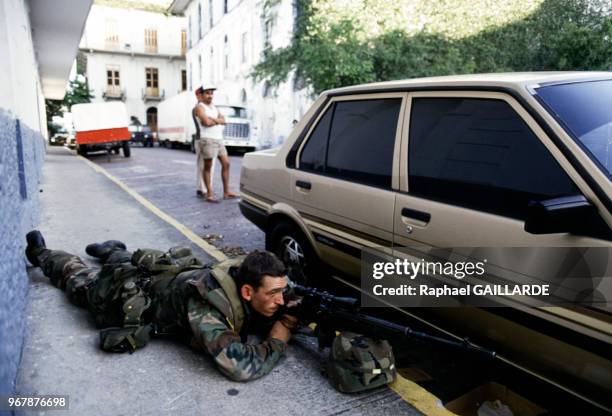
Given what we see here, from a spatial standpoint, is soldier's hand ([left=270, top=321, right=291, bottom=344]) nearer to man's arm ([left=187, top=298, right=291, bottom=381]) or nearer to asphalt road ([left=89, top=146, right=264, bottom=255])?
man's arm ([left=187, top=298, right=291, bottom=381])

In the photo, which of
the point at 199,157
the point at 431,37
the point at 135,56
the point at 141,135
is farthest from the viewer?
the point at 135,56

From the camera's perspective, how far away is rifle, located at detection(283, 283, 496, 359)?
211 cm

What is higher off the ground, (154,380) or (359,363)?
(359,363)

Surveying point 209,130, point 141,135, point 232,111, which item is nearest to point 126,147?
point 232,111

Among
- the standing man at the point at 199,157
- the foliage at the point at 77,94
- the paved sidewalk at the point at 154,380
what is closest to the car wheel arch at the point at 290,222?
the paved sidewalk at the point at 154,380

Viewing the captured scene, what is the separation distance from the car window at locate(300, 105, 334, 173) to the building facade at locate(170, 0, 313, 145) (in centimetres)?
1844

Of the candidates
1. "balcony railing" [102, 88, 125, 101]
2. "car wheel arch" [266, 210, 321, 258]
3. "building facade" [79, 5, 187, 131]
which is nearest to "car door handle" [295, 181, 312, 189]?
"car wheel arch" [266, 210, 321, 258]

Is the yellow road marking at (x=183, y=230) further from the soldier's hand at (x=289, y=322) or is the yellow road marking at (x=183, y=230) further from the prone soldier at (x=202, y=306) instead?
the soldier's hand at (x=289, y=322)

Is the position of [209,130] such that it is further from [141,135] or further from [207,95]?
[141,135]

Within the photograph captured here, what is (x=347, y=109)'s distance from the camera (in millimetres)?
3221

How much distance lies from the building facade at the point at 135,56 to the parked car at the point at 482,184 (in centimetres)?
4558

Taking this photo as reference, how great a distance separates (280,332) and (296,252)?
103 centimetres

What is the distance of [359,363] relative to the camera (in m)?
2.29

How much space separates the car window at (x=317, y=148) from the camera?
3.33m
